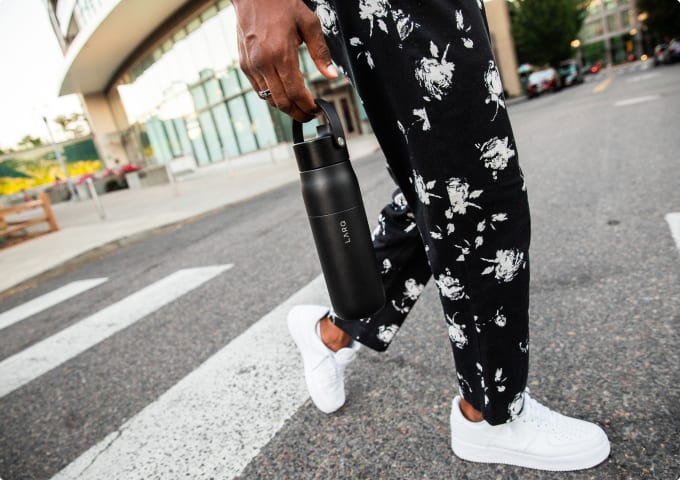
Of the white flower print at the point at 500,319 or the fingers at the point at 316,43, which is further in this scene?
the white flower print at the point at 500,319

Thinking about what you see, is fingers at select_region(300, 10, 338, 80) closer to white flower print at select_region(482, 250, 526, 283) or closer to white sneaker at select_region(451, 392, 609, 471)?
white flower print at select_region(482, 250, 526, 283)

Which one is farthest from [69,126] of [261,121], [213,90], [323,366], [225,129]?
[323,366]

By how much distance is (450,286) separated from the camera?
96 centimetres

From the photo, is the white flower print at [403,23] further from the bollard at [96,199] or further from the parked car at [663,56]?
the parked car at [663,56]

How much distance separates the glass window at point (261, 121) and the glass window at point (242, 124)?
0.37m

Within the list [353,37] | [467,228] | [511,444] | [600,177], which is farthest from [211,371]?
[600,177]

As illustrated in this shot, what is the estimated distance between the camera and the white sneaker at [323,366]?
1407 millimetres

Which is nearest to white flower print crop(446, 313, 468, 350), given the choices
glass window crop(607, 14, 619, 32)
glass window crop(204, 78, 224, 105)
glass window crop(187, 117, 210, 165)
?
glass window crop(204, 78, 224, 105)

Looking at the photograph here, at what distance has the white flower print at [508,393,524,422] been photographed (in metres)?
1.02

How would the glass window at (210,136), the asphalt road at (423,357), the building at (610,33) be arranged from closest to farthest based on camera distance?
the asphalt road at (423,357), the glass window at (210,136), the building at (610,33)

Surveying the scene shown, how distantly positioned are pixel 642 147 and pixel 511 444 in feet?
15.3

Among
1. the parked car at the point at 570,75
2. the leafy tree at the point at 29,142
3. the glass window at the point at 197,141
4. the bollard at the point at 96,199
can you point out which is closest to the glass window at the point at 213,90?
the glass window at the point at 197,141

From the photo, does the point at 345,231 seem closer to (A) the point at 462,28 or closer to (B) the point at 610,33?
(A) the point at 462,28

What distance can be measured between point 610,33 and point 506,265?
8546cm
